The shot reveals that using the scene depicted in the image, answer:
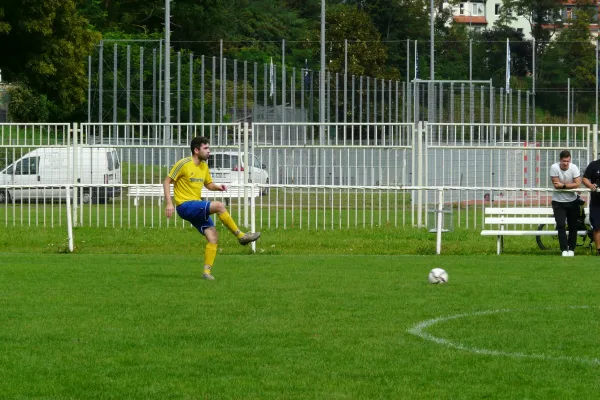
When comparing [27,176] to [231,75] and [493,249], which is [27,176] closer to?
[493,249]

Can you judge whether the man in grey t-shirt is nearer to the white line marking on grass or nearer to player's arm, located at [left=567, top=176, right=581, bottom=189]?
player's arm, located at [left=567, top=176, right=581, bottom=189]

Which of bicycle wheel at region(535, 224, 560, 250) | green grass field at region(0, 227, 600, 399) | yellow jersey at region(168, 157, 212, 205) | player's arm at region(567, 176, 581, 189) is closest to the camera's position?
green grass field at region(0, 227, 600, 399)

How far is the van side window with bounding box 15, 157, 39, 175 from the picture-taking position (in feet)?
83.6

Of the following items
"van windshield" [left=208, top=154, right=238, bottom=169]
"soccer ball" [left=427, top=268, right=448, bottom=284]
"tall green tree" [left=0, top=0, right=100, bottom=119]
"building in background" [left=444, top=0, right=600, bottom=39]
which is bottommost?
"soccer ball" [left=427, top=268, right=448, bottom=284]

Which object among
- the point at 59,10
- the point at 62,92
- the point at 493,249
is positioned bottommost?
the point at 493,249

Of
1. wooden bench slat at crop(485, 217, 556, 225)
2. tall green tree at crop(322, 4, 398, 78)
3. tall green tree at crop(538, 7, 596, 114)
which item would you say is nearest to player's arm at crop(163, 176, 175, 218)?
wooden bench slat at crop(485, 217, 556, 225)

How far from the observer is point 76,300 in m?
13.0

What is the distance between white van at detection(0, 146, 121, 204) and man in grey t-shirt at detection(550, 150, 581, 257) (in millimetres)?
8989

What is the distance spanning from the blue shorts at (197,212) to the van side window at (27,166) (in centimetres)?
1068

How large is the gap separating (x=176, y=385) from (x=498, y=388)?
7.07 ft

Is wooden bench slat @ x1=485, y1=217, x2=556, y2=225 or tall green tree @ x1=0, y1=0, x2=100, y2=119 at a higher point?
tall green tree @ x1=0, y1=0, x2=100, y2=119

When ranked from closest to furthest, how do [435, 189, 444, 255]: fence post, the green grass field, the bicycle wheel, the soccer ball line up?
the green grass field
the soccer ball
[435, 189, 444, 255]: fence post
the bicycle wheel

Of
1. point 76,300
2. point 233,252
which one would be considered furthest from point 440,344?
point 233,252

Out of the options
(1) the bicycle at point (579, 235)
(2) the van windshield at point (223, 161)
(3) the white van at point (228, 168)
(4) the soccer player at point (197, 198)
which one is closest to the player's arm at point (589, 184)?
(1) the bicycle at point (579, 235)
